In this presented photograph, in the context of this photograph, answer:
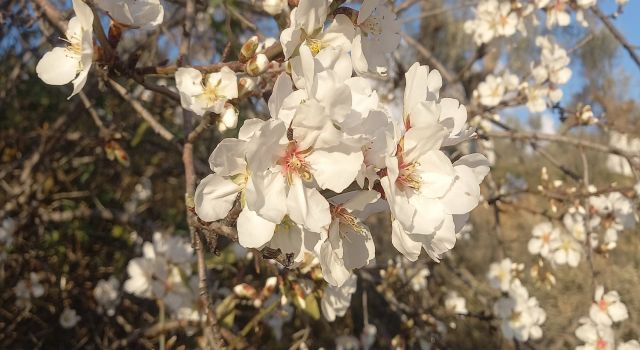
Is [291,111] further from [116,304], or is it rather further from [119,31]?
[116,304]

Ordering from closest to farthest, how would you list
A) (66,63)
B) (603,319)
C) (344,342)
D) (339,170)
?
(339,170) < (66,63) < (603,319) < (344,342)

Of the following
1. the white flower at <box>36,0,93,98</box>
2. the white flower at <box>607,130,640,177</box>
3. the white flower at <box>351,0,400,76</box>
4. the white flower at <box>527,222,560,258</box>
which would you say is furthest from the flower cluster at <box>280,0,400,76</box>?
the white flower at <box>527,222,560,258</box>

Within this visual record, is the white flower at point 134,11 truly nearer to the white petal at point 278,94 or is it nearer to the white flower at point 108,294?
the white petal at point 278,94

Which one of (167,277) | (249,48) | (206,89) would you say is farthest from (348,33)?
(167,277)

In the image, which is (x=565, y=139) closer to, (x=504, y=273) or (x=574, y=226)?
(x=574, y=226)

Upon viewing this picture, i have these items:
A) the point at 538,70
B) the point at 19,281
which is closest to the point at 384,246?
the point at 538,70

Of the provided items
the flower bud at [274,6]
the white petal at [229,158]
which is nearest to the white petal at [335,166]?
the white petal at [229,158]
